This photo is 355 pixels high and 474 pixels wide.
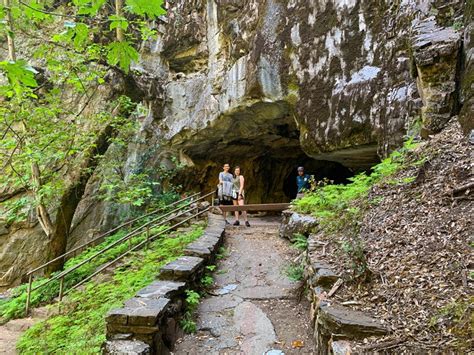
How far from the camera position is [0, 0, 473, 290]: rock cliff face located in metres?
6.30

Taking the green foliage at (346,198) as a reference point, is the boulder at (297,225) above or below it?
below

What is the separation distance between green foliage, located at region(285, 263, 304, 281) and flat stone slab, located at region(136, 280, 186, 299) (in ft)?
5.70

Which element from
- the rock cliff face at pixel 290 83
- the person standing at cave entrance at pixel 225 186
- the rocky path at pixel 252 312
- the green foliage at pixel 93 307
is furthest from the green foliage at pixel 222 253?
the rock cliff face at pixel 290 83

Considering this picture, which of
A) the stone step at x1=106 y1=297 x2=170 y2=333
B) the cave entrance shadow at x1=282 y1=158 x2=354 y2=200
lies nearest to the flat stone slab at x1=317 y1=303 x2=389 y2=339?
the stone step at x1=106 y1=297 x2=170 y2=333

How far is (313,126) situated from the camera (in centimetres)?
943

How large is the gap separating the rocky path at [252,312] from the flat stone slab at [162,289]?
1.67 ft

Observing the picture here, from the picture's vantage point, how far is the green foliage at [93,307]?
453cm

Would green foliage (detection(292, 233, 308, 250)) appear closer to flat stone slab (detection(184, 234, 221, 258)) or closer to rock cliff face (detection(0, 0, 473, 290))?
flat stone slab (detection(184, 234, 221, 258))

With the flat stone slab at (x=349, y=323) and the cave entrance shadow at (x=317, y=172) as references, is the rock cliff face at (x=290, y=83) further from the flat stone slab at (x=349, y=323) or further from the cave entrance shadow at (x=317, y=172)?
the flat stone slab at (x=349, y=323)

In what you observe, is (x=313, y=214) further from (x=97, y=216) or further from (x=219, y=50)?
(x=97, y=216)

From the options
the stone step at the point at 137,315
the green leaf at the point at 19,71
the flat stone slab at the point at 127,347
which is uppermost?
the green leaf at the point at 19,71

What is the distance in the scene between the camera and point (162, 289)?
423cm

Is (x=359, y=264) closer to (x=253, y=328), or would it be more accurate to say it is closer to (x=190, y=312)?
(x=253, y=328)

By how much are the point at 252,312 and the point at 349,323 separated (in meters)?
2.11
